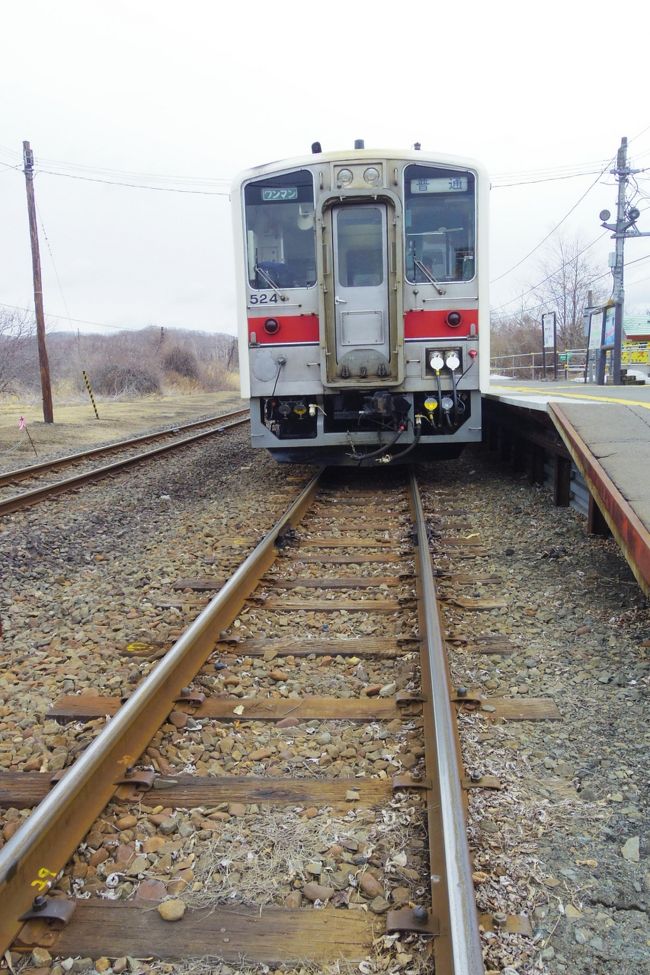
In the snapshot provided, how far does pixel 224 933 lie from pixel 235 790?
70 cm

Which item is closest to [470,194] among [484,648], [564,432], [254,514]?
[564,432]

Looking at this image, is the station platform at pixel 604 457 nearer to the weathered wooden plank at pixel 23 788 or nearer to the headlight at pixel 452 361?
the headlight at pixel 452 361

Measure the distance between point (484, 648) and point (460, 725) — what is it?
0.91m

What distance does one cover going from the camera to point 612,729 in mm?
3201

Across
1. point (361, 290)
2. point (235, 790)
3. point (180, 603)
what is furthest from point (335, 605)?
point (361, 290)

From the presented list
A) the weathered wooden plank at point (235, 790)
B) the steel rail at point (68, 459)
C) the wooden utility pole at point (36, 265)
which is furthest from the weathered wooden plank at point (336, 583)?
the wooden utility pole at point (36, 265)

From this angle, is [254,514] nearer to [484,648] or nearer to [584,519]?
[584,519]

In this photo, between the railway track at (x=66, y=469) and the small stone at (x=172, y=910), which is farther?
the railway track at (x=66, y=469)

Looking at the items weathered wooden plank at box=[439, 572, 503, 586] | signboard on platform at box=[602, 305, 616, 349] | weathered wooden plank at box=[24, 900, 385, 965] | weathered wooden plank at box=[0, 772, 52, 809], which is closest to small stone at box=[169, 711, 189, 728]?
weathered wooden plank at box=[0, 772, 52, 809]

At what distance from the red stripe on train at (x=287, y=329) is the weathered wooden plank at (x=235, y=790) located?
19.6 feet

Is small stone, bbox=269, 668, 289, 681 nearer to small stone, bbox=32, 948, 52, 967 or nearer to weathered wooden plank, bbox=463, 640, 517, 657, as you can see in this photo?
weathered wooden plank, bbox=463, 640, 517, 657

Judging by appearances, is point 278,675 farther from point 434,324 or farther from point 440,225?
point 440,225

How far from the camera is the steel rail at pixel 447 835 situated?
1876 millimetres

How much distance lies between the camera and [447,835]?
2260mm
